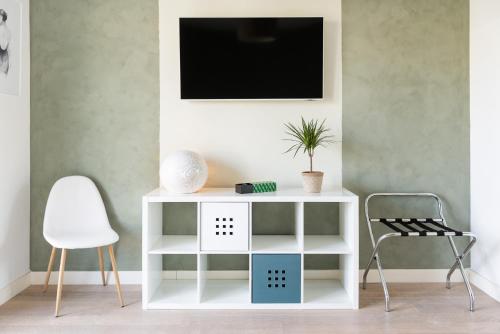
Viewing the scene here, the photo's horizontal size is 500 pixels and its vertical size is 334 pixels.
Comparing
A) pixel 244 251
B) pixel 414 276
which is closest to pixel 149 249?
pixel 244 251

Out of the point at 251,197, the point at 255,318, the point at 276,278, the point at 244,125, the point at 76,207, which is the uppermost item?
the point at 244,125

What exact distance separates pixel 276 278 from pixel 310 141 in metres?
0.92

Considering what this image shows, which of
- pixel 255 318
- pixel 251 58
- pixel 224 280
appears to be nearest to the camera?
pixel 255 318

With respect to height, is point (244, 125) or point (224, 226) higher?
point (244, 125)

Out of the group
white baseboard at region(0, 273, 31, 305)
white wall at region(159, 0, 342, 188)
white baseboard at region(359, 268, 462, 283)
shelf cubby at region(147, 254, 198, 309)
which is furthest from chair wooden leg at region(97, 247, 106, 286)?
white baseboard at region(359, 268, 462, 283)

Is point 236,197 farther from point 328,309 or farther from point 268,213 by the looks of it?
point 328,309

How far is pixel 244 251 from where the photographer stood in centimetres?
264

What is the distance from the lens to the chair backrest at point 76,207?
294 cm

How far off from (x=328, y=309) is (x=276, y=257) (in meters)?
0.45

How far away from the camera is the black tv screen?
9.72 ft

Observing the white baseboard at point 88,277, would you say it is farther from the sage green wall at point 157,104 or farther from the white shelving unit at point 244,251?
the white shelving unit at point 244,251

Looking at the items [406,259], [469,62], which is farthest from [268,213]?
[469,62]

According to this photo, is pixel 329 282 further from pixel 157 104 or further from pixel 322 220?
pixel 157 104

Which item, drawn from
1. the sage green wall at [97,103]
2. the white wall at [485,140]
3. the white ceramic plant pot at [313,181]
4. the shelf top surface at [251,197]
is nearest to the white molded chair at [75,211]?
the sage green wall at [97,103]
